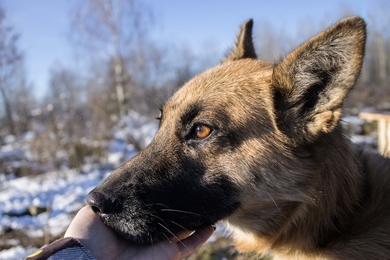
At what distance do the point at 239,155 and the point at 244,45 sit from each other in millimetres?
1786

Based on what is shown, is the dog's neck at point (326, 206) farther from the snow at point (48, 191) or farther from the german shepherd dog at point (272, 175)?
the snow at point (48, 191)

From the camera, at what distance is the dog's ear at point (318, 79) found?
2.07 meters

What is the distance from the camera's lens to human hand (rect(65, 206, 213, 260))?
6.90ft

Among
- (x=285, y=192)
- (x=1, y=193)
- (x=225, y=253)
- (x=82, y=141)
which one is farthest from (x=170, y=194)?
(x=82, y=141)

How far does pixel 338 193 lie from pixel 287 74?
995 millimetres

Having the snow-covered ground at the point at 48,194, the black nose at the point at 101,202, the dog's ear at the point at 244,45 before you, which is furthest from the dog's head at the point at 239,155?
the snow-covered ground at the point at 48,194

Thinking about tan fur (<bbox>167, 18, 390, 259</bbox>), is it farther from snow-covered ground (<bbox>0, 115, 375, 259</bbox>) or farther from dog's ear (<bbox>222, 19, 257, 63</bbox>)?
snow-covered ground (<bbox>0, 115, 375, 259</bbox>)

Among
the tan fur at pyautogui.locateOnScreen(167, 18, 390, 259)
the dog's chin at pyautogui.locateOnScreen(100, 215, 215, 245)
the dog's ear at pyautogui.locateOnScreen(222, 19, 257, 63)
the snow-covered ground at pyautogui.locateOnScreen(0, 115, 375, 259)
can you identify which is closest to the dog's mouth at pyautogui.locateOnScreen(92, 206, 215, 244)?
the dog's chin at pyautogui.locateOnScreen(100, 215, 215, 245)

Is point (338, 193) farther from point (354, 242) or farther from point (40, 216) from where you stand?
point (40, 216)

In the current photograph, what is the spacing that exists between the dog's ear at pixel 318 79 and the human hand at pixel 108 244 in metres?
1.25

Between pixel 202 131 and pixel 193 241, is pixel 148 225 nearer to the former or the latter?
pixel 193 241

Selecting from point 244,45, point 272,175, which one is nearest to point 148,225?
point 272,175

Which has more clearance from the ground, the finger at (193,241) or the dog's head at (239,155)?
the dog's head at (239,155)

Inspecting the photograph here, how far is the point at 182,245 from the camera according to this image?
238 cm
